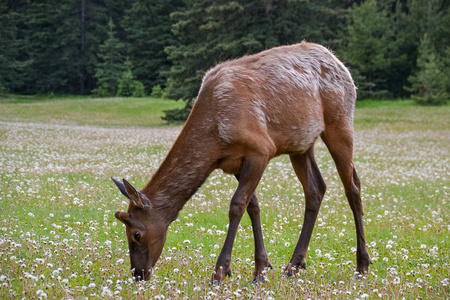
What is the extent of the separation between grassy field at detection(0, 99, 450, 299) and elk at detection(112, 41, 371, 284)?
37cm

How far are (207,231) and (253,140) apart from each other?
105 inches

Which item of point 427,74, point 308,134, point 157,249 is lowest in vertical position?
point 427,74

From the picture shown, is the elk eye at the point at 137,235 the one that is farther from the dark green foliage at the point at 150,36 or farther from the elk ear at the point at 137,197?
the dark green foliage at the point at 150,36

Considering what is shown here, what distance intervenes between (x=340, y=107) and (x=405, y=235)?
2558 millimetres

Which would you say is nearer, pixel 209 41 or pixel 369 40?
pixel 209 41

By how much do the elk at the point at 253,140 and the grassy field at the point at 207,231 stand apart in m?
0.37

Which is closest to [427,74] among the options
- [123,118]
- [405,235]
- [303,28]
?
[303,28]

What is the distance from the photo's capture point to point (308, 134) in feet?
20.0

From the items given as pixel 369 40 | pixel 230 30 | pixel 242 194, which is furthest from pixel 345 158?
pixel 369 40

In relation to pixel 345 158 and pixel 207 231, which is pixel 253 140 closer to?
pixel 345 158

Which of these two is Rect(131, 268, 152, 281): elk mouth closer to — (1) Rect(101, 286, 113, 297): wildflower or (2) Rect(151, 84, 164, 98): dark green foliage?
(1) Rect(101, 286, 113, 297): wildflower

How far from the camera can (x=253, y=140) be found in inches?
209

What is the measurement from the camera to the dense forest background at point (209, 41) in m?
35.8

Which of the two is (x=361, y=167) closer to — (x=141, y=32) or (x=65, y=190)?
(x=65, y=190)
